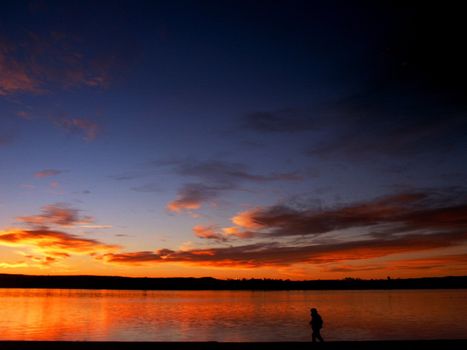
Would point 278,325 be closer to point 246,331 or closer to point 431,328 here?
point 246,331

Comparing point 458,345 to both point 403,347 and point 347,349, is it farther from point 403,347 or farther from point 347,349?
point 347,349

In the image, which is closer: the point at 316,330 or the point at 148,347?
the point at 148,347

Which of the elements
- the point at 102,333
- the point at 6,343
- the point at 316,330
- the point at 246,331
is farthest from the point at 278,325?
the point at 6,343

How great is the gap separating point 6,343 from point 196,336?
2861 cm

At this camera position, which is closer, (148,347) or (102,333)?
(148,347)

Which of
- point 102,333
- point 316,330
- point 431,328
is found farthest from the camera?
point 431,328

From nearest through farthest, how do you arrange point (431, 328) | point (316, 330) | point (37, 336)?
point (316, 330) → point (37, 336) → point (431, 328)

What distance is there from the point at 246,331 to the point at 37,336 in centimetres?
2436

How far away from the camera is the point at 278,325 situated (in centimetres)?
6731

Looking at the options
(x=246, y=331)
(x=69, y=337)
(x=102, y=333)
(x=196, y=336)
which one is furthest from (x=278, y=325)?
(x=69, y=337)

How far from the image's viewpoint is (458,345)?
26281mm

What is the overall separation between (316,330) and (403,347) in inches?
199

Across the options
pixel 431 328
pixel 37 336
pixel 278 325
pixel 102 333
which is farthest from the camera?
pixel 278 325

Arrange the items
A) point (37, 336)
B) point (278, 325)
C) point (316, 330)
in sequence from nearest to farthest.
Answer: point (316, 330)
point (37, 336)
point (278, 325)
